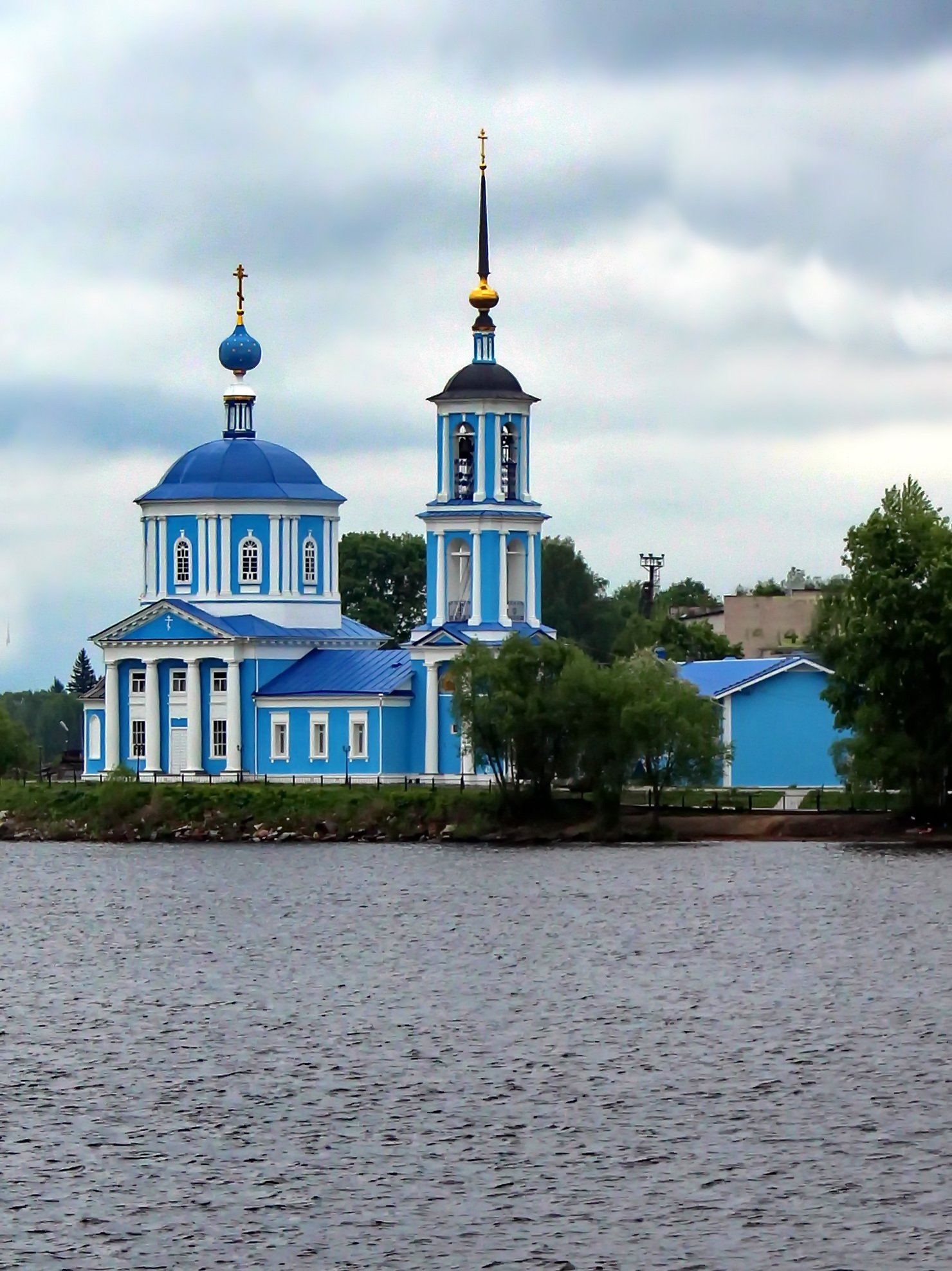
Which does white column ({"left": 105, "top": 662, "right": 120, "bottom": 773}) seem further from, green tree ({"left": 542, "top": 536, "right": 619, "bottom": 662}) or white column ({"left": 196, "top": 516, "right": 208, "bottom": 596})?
green tree ({"left": 542, "top": 536, "right": 619, "bottom": 662})

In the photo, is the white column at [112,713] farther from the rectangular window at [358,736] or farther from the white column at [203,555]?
the rectangular window at [358,736]

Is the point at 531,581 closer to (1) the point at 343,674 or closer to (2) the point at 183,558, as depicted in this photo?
(1) the point at 343,674

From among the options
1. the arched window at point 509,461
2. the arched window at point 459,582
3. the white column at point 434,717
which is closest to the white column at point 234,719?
the white column at point 434,717

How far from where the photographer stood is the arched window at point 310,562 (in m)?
94.8

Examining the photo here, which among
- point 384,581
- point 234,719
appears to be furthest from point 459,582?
point 384,581

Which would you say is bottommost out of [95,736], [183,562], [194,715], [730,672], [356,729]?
[356,729]

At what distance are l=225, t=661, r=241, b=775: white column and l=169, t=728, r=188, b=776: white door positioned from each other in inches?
64.7

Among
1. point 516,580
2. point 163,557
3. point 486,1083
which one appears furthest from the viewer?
point 163,557

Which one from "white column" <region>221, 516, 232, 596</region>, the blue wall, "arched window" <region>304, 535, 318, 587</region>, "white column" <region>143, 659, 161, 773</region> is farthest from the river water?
"arched window" <region>304, 535, 318, 587</region>

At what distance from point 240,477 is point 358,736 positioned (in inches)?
406

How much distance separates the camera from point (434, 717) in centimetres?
8750

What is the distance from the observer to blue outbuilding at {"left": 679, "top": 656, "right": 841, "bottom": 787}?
83812 millimetres

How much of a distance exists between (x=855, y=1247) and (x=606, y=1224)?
2217 millimetres

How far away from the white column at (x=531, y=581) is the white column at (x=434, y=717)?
3.47m
